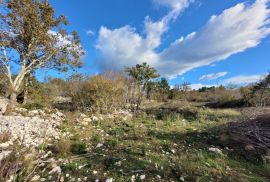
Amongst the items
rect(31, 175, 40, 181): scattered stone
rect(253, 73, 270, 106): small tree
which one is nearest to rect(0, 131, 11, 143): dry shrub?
rect(31, 175, 40, 181): scattered stone

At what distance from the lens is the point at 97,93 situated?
12.5 meters

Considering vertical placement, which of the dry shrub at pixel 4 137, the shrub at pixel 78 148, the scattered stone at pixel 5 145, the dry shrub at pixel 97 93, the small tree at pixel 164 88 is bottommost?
the shrub at pixel 78 148

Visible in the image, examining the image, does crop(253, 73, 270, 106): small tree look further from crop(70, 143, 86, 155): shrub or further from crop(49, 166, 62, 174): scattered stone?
crop(49, 166, 62, 174): scattered stone

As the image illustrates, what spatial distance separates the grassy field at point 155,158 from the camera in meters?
4.32

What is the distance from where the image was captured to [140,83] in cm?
2102

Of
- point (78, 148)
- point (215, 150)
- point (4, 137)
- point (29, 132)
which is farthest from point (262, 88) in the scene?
point (4, 137)

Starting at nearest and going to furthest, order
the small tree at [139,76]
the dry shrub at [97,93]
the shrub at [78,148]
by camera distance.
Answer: the shrub at [78,148], the dry shrub at [97,93], the small tree at [139,76]

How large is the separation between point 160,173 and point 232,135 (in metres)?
3.88

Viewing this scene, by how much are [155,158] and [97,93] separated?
8.06 m

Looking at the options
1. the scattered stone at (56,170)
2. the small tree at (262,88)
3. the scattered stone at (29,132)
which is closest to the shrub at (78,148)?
the scattered stone at (29,132)

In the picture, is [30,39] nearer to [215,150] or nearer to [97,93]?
[97,93]

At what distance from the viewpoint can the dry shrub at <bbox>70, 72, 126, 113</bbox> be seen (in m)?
12.5

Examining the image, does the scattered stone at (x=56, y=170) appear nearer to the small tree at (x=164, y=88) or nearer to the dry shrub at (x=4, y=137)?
the dry shrub at (x=4, y=137)

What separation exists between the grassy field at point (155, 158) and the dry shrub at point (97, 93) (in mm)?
5092
